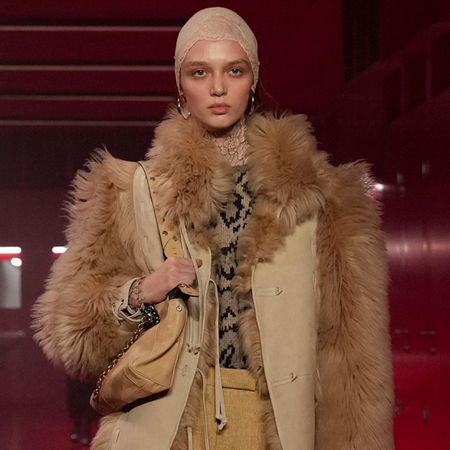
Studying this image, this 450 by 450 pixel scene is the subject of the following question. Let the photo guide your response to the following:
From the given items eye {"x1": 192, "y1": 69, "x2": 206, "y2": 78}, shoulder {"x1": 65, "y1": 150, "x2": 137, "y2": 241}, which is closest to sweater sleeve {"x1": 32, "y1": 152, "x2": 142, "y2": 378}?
shoulder {"x1": 65, "y1": 150, "x2": 137, "y2": 241}

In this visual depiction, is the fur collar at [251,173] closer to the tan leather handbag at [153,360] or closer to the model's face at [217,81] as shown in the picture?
the model's face at [217,81]

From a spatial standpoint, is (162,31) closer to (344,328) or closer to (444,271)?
(444,271)

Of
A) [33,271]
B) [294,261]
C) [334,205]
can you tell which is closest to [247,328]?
[294,261]

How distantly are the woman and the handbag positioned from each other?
3 cm

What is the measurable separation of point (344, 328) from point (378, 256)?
0.16 metres

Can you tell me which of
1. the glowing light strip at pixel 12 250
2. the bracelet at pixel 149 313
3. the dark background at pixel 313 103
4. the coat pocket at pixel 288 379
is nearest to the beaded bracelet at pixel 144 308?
the bracelet at pixel 149 313

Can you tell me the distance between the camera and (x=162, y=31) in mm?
3799

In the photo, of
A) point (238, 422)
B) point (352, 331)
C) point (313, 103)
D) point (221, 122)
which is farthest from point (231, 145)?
point (313, 103)

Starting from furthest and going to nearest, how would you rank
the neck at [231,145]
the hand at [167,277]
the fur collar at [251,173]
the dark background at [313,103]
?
the dark background at [313,103] → the neck at [231,145] → the fur collar at [251,173] → the hand at [167,277]

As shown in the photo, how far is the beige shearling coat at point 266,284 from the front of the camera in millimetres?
2037

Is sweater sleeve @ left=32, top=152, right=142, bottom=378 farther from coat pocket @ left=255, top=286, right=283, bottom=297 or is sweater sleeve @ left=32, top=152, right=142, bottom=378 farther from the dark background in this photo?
the dark background

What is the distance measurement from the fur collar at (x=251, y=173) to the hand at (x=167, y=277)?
0.09 m

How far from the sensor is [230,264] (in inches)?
83.1

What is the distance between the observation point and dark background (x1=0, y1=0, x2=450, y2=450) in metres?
3.73
